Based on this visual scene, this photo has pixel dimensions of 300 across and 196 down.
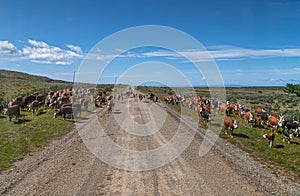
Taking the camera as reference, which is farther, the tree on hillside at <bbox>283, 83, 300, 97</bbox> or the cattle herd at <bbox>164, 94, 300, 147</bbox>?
the tree on hillside at <bbox>283, 83, 300, 97</bbox>

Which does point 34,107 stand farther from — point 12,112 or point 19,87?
point 19,87

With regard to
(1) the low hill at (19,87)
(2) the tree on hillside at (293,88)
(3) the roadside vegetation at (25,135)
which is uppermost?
(2) the tree on hillside at (293,88)

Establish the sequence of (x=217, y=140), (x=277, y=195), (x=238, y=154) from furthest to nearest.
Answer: (x=217, y=140)
(x=238, y=154)
(x=277, y=195)

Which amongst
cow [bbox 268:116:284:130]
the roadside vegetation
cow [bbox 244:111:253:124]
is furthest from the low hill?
cow [bbox 268:116:284:130]

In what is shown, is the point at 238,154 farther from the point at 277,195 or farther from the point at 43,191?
the point at 43,191

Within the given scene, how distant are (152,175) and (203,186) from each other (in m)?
1.65

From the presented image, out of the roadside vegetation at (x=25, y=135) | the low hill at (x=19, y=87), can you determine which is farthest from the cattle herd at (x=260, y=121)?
the low hill at (x=19, y=87)

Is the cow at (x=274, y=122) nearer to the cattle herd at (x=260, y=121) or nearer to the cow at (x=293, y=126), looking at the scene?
the cattle herd at (x=260, y=121)

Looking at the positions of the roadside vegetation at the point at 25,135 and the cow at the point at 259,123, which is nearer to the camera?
the roadside vegetation at the point at 25,135

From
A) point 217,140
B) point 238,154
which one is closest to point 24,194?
point 238,154

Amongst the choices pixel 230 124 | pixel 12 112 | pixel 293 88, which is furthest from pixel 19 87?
pixel 293 88

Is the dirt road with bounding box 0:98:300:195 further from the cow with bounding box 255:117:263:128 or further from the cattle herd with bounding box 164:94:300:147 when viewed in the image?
the cow with bounding box 255:117:263:128

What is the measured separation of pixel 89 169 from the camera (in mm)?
8938

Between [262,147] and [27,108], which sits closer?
[262,147]
